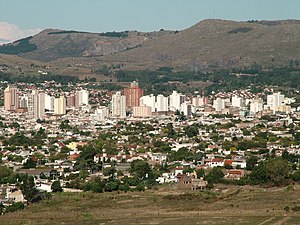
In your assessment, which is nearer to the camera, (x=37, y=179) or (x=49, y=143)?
(x=37, y=179)

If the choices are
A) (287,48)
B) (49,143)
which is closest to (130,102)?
(49,143)

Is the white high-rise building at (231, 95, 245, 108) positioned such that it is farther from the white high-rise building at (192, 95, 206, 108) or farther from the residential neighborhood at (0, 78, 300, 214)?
the white high-rise building at (192, 95, 206, 108)

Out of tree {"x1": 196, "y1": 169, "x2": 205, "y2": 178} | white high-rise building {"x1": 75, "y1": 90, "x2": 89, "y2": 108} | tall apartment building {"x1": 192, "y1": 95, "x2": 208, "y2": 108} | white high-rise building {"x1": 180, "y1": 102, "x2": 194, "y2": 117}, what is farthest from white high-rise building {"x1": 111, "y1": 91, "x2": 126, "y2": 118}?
tree {"x1": 196, "y1": 169, "x2": 205, "y2": 178}

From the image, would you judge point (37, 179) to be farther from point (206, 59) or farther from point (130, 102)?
point (206, 59)

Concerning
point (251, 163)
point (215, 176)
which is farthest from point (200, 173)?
point (251, 163)

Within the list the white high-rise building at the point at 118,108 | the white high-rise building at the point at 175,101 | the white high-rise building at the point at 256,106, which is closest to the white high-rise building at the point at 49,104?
the white high-rise building at the point at 118,108

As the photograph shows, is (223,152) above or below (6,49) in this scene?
below
